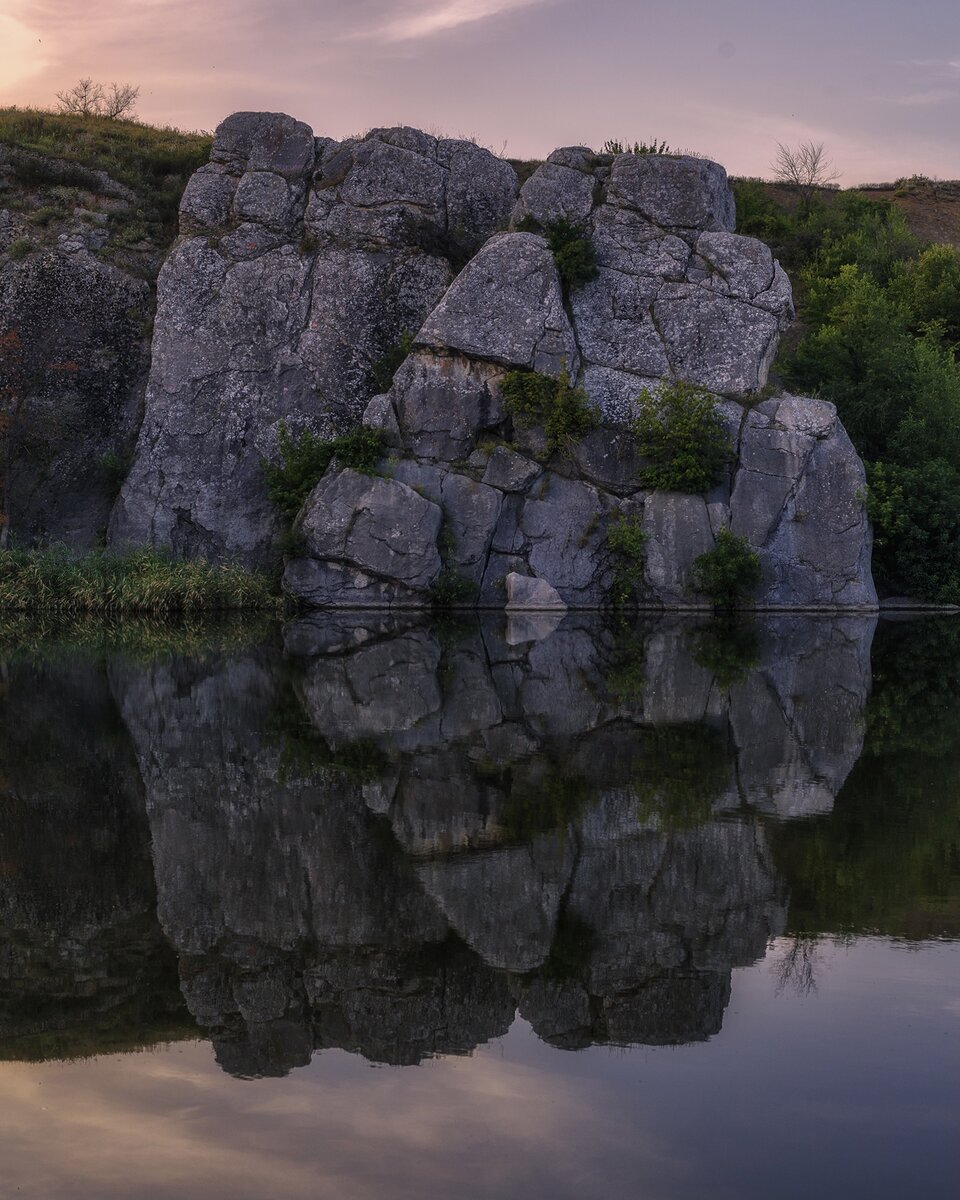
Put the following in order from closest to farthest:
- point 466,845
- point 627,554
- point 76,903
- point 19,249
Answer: point 76,903 < point 466,845 < point 627,554 < point 19,249

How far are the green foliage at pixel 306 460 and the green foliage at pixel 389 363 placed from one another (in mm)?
3031

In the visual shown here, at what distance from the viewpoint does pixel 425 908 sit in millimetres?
7668

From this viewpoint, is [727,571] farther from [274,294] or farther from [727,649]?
[274,294]

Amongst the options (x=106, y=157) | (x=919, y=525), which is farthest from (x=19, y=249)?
(x=919, y=525)

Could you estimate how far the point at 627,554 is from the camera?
3102 centimetres

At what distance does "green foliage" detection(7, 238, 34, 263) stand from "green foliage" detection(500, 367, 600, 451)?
54.8 ft

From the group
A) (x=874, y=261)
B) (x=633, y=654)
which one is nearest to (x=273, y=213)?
(x=633, y=654)

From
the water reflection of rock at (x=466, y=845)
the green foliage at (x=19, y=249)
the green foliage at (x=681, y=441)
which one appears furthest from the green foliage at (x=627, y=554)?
the green foliage at (x=19, y=249)

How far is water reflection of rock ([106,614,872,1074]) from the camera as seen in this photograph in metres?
6.28

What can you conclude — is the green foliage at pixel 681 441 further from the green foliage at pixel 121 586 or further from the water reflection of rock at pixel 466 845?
the water reflection of rock at pixel 466 845

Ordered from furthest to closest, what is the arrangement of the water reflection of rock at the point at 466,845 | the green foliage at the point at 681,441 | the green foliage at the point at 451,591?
the green foliage at the point at 681,441 → the green foliage at the point at 451,591 → the water reflection of rock at the point at 466,845

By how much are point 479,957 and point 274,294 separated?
104ft

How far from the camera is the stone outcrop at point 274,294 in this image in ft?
115

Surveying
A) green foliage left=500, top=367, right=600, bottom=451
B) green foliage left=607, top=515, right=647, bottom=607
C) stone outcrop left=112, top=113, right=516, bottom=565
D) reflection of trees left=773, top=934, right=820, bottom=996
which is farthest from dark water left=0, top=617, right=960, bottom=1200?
stone outcrop left=112, top=113, right=516, bottom=565
